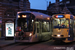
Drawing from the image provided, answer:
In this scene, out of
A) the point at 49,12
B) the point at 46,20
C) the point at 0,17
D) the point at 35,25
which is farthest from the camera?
the point at 49,12

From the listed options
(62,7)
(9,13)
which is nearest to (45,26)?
(9,13)

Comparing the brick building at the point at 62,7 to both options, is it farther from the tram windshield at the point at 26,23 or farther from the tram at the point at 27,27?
the tram windshield at the point at 26,23

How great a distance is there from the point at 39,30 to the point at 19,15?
7.82 ft

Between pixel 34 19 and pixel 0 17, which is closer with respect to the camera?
pixel 34 19

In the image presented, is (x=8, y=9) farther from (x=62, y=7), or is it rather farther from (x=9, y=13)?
→ (x=62, y=7)

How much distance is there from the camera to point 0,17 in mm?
28859

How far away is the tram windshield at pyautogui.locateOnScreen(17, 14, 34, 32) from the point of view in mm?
13711

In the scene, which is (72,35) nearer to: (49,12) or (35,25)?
(35,25)

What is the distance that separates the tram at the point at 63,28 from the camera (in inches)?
522

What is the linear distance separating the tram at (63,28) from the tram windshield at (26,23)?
212cm

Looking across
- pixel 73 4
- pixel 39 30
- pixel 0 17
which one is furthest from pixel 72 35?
pixel 73 4

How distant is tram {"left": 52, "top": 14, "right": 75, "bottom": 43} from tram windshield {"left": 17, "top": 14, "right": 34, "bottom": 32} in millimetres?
2120

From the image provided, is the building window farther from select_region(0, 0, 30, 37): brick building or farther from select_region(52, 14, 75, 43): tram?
select_region(52, 14, 75, 43): tram

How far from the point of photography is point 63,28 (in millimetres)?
13414
